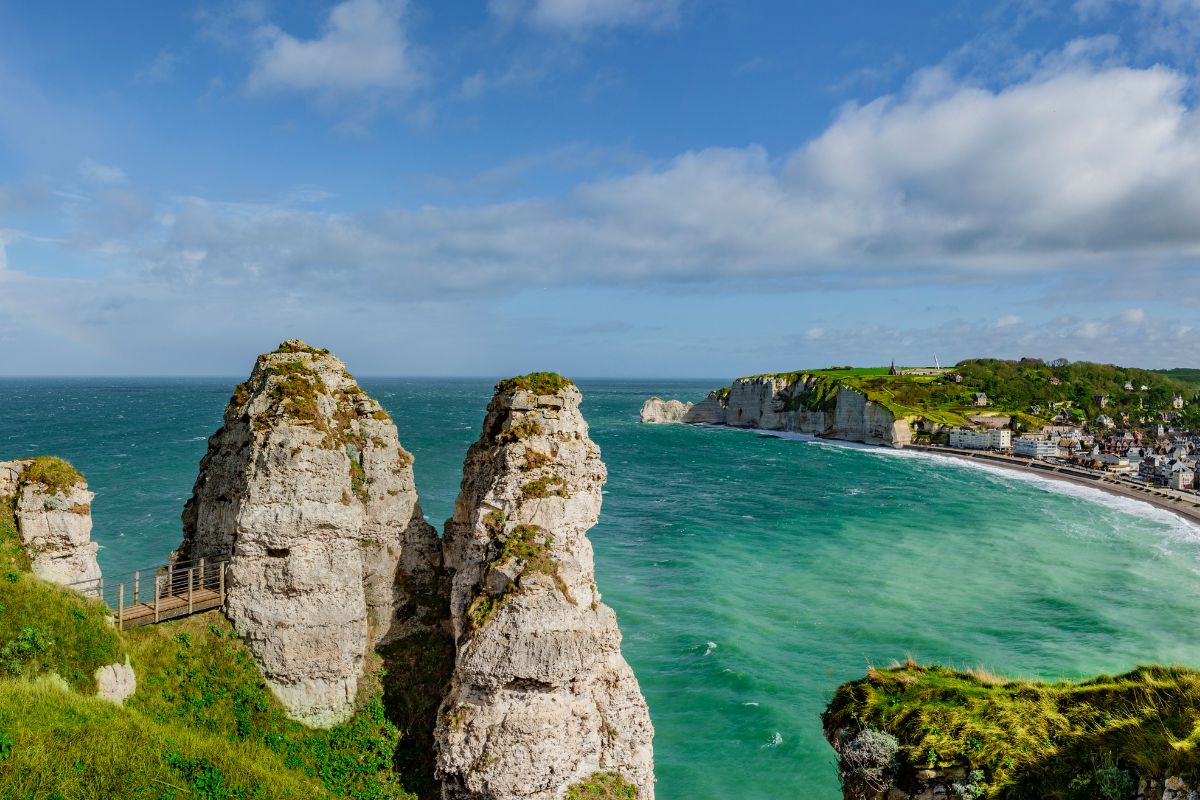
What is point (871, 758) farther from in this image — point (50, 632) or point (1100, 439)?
point (1100, 439)

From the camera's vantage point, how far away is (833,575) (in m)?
55.5

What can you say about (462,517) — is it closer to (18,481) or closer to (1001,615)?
(18,481)

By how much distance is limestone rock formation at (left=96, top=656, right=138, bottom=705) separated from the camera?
706 inches

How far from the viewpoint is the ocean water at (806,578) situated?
111 ft

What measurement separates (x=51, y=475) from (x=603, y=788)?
19.9m

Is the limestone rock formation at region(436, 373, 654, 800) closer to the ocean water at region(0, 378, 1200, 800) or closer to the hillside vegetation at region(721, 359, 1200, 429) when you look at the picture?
the ocean water at region(0, 378, 1200, 800)

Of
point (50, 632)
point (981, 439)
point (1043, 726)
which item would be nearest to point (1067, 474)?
point (981, 439)

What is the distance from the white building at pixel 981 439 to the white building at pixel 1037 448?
11.6 feet

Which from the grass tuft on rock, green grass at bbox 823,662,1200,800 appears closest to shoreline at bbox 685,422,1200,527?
green grass at bbox 823,662,1200,800

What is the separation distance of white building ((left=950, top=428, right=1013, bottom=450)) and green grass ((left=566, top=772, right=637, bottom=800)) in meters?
149

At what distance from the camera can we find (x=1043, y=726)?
38.5 ft

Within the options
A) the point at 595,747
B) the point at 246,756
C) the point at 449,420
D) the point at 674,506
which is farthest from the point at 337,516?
the point at 449,420

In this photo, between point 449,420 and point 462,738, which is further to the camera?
point 449,420

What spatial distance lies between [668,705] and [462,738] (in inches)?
679
